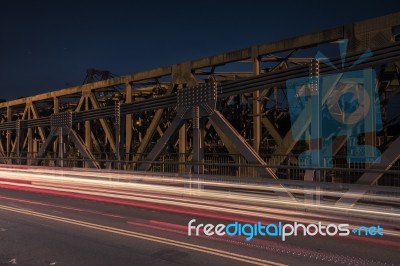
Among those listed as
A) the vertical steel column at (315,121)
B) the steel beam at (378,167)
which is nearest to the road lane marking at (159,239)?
the steel beam at (378,167)

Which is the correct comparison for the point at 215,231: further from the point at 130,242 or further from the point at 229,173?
the point at 229,173

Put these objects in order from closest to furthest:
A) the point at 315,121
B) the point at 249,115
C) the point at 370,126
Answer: the point at 315,121
the point at 370,126
the point at 249,115

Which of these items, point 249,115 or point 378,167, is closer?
point 378,167

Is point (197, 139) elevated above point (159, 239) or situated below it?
above

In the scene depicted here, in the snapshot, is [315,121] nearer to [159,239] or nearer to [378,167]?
[378,167]

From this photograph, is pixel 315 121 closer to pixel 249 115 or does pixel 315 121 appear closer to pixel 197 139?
pixel 197 139

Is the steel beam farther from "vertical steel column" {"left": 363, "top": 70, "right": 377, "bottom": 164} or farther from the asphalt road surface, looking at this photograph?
"vertical steel column" {"left": 363, "top": 70, "right": 377, "bottom": 164}

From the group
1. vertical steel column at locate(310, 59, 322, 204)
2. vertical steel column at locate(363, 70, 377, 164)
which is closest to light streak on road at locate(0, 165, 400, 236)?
vertical steel column at locate(310, 59, 322, 204)

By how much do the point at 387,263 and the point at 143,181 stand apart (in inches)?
465

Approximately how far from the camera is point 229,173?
16.6 metres

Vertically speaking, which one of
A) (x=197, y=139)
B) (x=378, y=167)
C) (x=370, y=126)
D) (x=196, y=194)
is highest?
(x=370, y=126)

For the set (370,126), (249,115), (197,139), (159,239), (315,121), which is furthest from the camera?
(249,115)

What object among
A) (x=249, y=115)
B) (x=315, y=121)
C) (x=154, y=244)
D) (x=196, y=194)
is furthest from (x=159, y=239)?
(x=249, y=115)

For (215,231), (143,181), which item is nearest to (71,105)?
(143,181)
